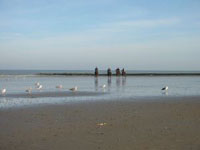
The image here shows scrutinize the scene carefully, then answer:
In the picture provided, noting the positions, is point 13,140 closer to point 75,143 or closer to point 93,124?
point 75,143

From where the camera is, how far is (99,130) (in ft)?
30.4

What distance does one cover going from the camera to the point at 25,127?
9766 mm

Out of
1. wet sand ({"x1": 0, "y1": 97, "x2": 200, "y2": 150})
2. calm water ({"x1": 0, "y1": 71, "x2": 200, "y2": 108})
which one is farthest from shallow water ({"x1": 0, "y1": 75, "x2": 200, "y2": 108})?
wet sand ({"x1": 0, "y1": 97, "x2": 200, "y2": 150})

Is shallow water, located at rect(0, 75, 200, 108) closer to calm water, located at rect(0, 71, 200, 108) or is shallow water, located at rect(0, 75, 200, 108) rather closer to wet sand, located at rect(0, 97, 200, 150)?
calm water, located at rect(0, 71, 200, 108)

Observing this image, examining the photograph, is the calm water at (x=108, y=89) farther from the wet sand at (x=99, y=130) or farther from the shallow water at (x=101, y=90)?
the wet sand at (x=99, y=130)

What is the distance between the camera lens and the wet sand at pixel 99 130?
25.1ft

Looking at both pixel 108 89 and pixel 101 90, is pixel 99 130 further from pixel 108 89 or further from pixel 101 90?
pixel 108 89

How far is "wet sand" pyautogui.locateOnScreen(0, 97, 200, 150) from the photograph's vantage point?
7652 mm

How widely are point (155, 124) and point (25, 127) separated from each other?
4.10 m


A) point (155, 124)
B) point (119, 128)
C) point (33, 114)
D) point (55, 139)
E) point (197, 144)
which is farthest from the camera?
point (33, 114)

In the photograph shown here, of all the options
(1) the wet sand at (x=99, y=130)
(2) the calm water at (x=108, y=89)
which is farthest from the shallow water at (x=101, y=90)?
(1) the wet sand at (x=99, y=130)

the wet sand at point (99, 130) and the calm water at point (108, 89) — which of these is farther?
the calm water at point (108, 89)

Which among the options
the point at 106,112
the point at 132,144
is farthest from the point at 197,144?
the point at 106,112

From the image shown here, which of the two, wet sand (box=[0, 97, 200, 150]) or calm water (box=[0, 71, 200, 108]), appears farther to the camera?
calm water (box=[0, 71, 200, 108])
